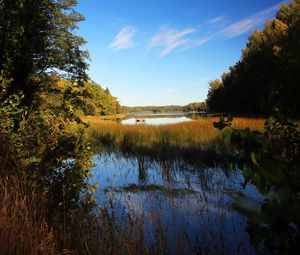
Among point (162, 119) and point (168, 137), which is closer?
point (168, 137)

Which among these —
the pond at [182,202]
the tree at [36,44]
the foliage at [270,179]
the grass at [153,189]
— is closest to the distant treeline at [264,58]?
the tree at [36,44]

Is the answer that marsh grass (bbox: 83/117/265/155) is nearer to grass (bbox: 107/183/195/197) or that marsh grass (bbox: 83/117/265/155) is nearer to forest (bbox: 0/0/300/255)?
forest (bbox: 0/0/300/255)

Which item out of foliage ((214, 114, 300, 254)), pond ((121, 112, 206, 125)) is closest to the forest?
foliage ((214, 114, 300, 254))

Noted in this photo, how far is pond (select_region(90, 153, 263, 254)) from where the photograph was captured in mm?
4516

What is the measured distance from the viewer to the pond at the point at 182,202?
14.8 feet

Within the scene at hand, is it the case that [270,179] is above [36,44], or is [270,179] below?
below

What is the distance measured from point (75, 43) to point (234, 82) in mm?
37193

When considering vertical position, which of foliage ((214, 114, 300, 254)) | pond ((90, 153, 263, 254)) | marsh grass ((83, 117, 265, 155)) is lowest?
pond ((90, 153, 263, 254))

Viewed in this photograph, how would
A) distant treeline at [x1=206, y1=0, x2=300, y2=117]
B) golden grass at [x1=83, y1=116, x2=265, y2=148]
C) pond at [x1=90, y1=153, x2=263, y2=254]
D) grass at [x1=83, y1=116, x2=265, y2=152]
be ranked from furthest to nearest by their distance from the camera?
distant treeline at [x1=206, y1=0, x2=300, y2=117]
golden grass at [x1=83, y1=116, x2=265, y2=148]
grass at [x1=83, y1=116, x2=265, y2=152]
pond at [x1=90, y1=153, x2=263, y2=254]

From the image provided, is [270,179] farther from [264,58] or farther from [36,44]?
[264,58]

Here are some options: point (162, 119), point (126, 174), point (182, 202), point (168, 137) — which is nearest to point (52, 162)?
point (182, 202)

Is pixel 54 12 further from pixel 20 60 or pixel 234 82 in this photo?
pixel 234 82

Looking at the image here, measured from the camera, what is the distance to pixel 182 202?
21.7 ft

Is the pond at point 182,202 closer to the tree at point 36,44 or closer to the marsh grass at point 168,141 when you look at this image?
the marsh grass at point 168,141
